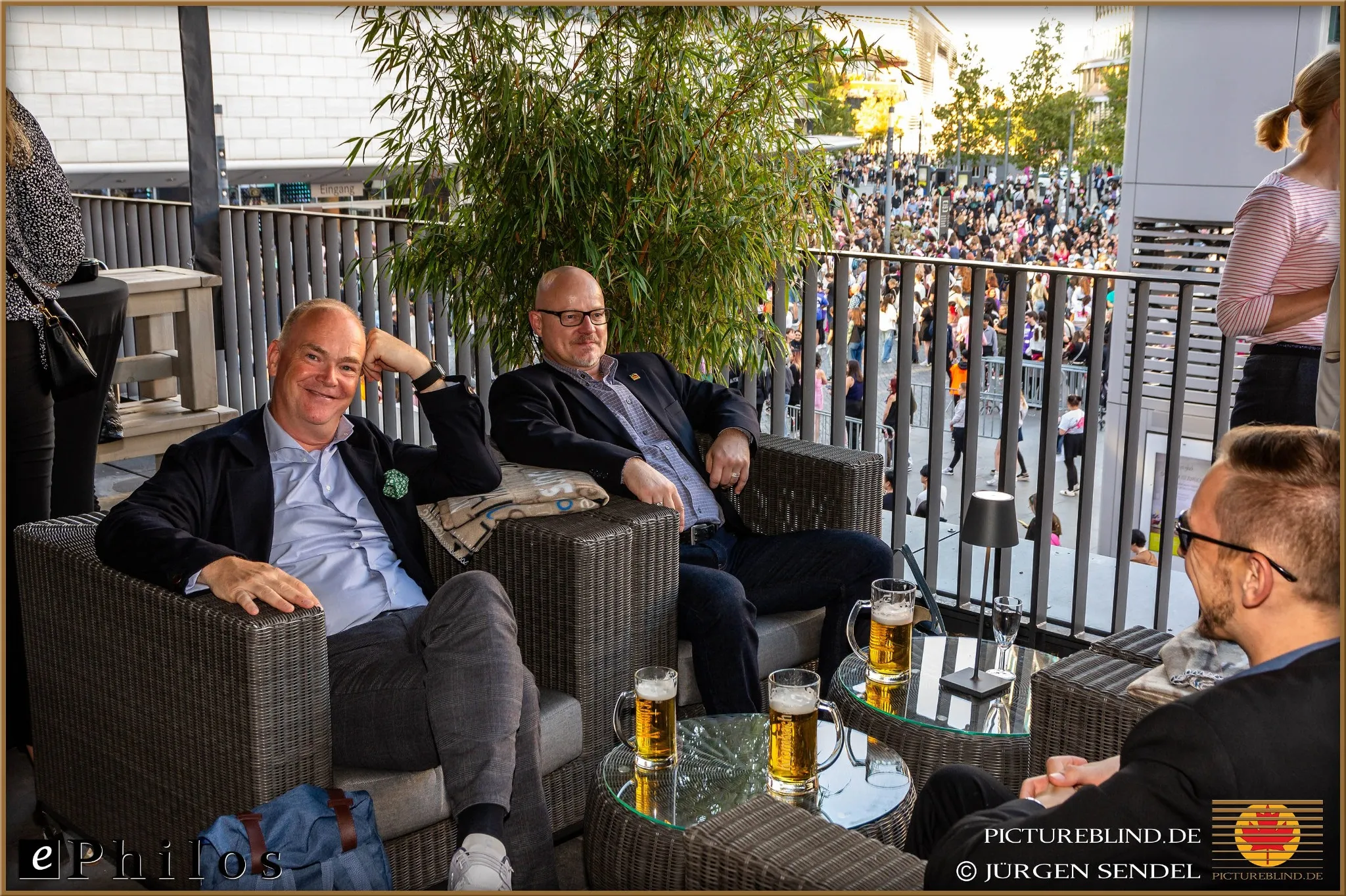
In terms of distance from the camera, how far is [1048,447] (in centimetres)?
326

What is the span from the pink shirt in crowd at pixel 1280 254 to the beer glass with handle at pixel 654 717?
1.39 meters

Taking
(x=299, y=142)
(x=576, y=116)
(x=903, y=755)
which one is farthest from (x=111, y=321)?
(x=299, y=142)

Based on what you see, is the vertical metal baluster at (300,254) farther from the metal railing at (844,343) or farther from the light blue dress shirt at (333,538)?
the light blue dress shirt at (333,538)

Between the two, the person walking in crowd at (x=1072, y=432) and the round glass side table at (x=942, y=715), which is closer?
the round glass side table at (x=942, y=715)

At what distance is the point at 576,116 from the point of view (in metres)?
3.28

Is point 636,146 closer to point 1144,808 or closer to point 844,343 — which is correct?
point 844,343

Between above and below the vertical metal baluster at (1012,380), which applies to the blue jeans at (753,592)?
below

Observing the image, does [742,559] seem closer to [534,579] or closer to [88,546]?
[534,579]

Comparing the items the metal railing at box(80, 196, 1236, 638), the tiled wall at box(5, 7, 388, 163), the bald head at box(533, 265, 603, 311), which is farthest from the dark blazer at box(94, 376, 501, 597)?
the tiled wall at box(5, 7, 388, 163)

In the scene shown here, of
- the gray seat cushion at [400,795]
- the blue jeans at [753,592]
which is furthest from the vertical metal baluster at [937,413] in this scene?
the gray seat cushion at [400,795]

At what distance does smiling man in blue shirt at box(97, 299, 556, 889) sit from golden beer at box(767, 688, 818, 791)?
0.40m

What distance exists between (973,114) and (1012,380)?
23.0m

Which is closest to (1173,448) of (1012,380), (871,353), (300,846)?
(1012,380)

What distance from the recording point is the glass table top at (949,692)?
2.13 metres
